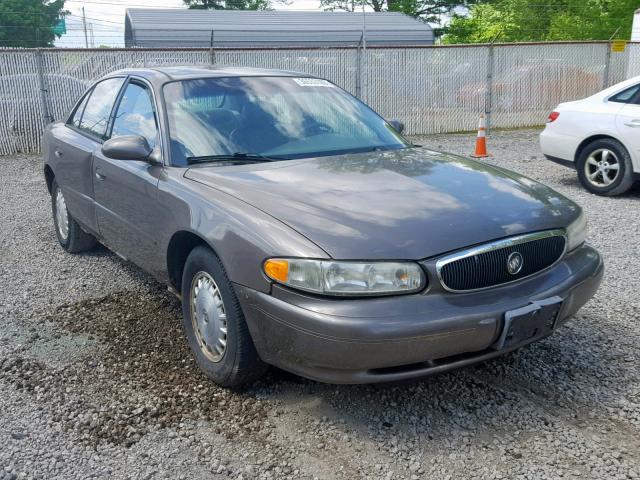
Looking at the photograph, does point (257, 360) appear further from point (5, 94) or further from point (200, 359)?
point (5, 94)

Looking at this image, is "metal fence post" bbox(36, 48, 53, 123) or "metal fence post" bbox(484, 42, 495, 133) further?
"metal fence post" bbox(484, 42, 495, 133)

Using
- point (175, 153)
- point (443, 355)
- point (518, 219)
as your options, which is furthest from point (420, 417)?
point (175, 153)

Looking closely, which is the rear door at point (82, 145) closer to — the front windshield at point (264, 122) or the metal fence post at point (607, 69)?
the front windshield at point (264, 122)

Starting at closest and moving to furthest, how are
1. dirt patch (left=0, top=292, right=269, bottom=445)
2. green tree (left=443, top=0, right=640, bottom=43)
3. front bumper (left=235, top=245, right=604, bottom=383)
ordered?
front bumper (left=235, top=245, right=604, bottom=383) → dirt patch (left=0, top=292, right=269, bottom=445) → green tree (left=443, top=0, right=640, bottom=43)

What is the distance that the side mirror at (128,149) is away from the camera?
3838 mm

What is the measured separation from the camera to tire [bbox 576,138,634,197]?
770cm

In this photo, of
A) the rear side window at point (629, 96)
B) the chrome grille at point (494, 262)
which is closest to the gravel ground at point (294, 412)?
the chrome grille at point (494, 262)

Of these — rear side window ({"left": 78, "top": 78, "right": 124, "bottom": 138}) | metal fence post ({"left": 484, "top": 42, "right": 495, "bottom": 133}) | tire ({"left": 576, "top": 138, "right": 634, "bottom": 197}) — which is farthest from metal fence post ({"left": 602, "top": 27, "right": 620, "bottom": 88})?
rear side window ({"left": 78, "top": 78, "right": 124, "bottom": 138})

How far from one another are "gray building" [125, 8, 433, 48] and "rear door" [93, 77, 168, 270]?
54.7ft

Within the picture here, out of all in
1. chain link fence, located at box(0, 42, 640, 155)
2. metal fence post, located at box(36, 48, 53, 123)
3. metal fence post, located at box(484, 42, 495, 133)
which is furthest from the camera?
metal fence post, located at box(484, 42, 495, 133)

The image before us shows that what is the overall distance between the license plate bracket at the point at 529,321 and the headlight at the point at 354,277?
43 centimetres

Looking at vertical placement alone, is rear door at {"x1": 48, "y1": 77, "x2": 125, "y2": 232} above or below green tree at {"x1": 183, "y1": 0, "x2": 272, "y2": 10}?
below

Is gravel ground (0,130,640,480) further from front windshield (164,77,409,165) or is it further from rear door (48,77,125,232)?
front windshield (164,77,409,165)

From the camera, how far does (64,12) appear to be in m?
51.4
